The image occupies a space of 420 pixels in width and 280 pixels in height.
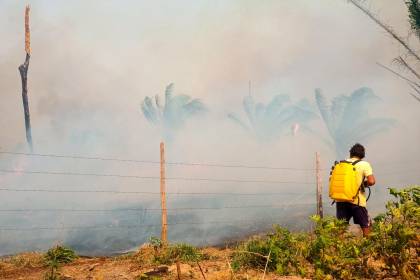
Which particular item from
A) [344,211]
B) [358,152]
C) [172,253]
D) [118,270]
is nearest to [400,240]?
[344,211]

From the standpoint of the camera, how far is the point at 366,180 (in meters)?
6.28

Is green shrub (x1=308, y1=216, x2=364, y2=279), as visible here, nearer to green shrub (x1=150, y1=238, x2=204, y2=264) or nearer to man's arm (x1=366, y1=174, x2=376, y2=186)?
man's arm (x1=366, y1=174, x2=376, y2=186)

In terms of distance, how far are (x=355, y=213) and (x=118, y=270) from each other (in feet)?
11.9

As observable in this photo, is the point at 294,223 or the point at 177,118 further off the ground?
the point at 177,118

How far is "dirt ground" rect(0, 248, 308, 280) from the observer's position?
527 centimetres

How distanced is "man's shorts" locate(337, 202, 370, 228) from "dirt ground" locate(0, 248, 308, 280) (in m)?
1.83

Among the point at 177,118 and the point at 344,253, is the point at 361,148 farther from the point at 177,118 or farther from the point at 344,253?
the point at 177,118

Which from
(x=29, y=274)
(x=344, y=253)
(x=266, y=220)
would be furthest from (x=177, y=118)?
(x=344, y=253)

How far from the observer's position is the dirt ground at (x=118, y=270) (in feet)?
17.3

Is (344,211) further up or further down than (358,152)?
further down

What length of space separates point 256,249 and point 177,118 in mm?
29896

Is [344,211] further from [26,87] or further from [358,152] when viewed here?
[26,87]

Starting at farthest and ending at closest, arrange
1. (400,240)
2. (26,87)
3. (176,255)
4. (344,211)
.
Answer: (26,87)
(176,255)
(344,211)
(400,240)

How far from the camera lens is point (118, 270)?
21.5ft
